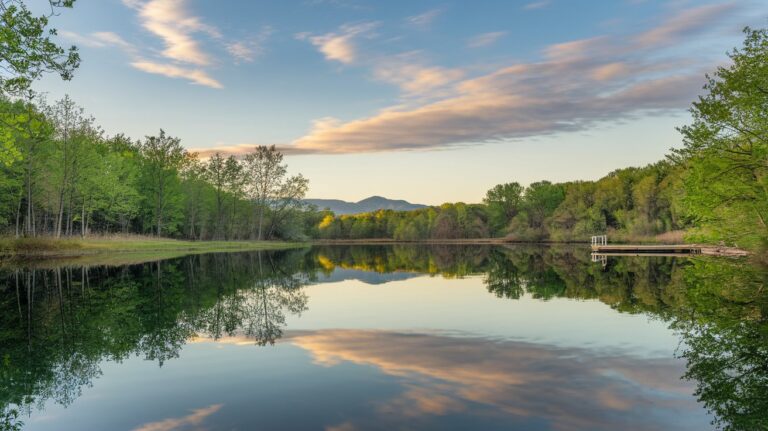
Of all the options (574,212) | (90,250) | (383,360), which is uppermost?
(574,212)

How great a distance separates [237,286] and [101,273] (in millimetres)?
12822

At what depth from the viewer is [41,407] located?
947cm

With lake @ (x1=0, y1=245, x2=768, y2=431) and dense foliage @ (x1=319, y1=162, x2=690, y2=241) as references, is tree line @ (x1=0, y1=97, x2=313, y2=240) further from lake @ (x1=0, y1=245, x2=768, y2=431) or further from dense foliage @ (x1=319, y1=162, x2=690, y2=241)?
dense foliage @ (x1=319, y1=162, x2=690, y2=241)

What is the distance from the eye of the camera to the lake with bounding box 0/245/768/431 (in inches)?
352

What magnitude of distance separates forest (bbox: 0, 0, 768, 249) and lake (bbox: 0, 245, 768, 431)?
921 cm

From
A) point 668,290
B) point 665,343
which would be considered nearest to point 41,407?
point 665,343

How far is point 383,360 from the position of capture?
12812 millimetres

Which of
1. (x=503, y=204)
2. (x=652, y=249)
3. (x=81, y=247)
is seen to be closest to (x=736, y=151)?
(x=652, y=249)

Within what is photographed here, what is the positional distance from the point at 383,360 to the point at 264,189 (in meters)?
94.5

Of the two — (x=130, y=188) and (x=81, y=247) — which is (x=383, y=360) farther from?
(x=130, y=188)

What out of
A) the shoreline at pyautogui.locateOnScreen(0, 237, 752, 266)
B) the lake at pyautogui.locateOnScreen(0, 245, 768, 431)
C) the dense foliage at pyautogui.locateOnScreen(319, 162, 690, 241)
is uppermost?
the dense foliage at pyautogui.locateOnScreen(319, 162, 690, 241)

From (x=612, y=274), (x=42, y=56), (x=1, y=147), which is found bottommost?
(x=612, y=274)

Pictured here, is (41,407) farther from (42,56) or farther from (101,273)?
(101,273)

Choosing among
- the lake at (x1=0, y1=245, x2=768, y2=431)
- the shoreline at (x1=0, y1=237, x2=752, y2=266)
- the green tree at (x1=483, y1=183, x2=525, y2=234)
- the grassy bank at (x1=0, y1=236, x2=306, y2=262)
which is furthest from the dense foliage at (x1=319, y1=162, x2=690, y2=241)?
the grassy bank at (x1=0, y1=236, x2=306, y2=262)
